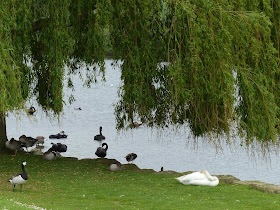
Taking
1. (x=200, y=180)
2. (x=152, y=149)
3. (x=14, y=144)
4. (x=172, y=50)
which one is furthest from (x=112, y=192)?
(x=152, y=149)

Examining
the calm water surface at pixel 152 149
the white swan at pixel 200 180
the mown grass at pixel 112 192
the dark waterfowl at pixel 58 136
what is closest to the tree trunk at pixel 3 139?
the calm water surface at pixel 152 149

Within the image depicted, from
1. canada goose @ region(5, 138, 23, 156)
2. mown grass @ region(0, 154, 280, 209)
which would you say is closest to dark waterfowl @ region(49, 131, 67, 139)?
canada goose @ region(5, 138, 23, 156)

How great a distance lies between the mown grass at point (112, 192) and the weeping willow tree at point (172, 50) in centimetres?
202

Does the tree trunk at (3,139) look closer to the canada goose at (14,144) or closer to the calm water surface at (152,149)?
the canada goose at (14,144)

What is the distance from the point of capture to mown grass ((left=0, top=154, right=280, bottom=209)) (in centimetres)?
1148

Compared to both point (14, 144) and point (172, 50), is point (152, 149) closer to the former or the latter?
point (14, 144)

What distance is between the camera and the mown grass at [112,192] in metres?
11.5

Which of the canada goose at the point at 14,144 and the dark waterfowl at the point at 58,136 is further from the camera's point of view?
the dark waterfowl at the point at 58,136

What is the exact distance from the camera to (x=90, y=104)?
45219mm

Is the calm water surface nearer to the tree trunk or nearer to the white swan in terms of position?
the tree trunk

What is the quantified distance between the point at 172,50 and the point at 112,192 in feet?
13.1

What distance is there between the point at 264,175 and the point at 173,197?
1201cm

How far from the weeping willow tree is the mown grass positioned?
6.64ft

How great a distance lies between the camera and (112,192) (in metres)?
13.1
